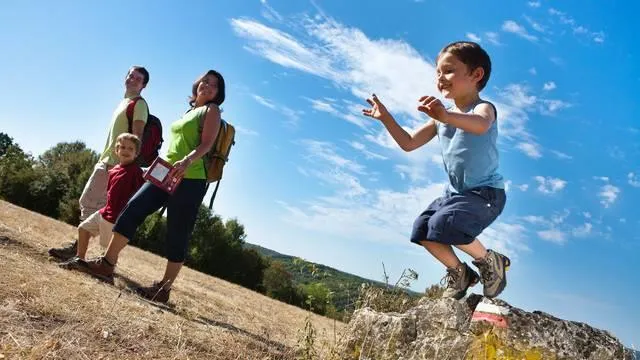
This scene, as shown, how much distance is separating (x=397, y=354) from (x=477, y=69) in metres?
2.07

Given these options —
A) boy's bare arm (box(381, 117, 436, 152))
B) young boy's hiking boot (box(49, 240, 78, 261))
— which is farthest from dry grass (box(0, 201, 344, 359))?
boy's bare arm (box(381, 117, 436, 152))

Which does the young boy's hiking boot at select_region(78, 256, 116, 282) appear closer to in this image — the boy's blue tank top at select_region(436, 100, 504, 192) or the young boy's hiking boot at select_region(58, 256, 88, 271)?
the young boy's hiking boot at select_region(58, 256, 88, 271)

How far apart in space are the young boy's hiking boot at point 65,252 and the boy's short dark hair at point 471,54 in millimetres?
4732

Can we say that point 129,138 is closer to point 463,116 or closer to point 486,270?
point 463,116

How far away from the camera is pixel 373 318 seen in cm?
391

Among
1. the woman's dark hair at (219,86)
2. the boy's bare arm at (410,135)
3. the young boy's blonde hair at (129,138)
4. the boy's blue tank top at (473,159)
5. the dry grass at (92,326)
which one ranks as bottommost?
the dry grass at (92,326)

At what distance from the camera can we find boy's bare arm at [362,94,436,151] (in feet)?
14.7

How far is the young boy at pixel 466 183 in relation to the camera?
12.7 ft

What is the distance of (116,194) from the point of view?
6.14 meters

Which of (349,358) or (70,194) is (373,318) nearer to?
(349,358)

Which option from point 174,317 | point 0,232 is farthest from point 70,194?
point 174,317

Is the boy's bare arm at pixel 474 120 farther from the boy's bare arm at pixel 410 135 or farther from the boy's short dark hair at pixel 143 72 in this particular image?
the boy's short dark hair at pixel 143 72

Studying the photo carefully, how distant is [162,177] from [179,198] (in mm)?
306

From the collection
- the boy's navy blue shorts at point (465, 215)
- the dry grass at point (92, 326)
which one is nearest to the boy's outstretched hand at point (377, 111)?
the boy's navy blue shorts at point (465, 215)
